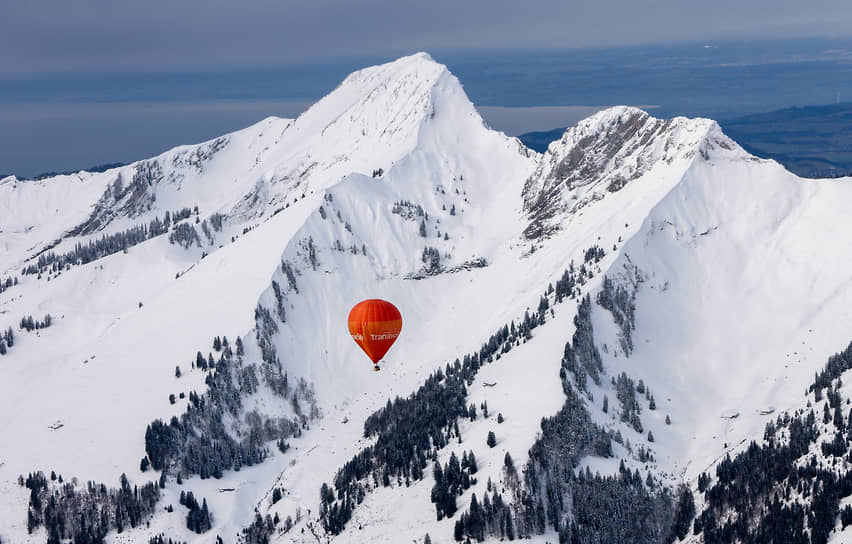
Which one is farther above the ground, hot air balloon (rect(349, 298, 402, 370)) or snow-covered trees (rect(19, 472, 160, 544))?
hot air balloon (rect(349, 298, 402, 370))

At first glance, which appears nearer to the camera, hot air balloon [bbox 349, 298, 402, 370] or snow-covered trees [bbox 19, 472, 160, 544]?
hot air balloon [bbox 349, 298, 402, 370]

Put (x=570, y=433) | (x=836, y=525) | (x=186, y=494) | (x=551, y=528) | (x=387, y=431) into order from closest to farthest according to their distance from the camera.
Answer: (x=836, y=525) < (x=551, y=528) < (x=570, y=433) < (x=186, y=494) < (x=387, y=431)

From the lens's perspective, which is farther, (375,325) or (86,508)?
(86,508)

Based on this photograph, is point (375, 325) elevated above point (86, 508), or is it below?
above

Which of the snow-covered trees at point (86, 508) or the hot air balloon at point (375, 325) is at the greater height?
the hot air balloon at point (375, 325)

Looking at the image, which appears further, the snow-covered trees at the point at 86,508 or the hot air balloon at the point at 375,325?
the snow-covered trees at the point at 86,508

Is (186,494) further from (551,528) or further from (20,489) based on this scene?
(551,528)

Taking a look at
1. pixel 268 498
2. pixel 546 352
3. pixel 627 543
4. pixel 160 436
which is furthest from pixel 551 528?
pixel 160 436

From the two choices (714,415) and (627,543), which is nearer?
(627,543)
